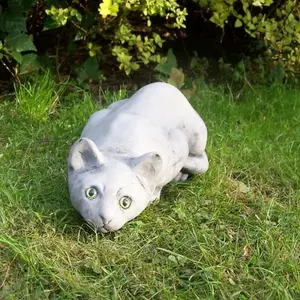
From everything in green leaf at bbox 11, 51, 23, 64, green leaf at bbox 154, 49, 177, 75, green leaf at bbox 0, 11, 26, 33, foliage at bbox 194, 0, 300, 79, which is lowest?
green leaf at bbox 154, 49, 177, 75

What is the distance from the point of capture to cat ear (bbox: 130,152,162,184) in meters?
2.90

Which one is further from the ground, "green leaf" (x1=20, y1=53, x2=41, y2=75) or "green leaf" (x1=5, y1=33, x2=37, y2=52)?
"green leaf" (x1=5, y1=33, x2=37, y2=52)

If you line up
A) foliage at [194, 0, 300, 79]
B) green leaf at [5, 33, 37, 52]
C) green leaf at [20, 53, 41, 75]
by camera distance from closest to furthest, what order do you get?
green leaf at [5, 33, 37, 52] < green leaf at [20, 53, 41, 75] < foliage at [194, 0, 300, 79]

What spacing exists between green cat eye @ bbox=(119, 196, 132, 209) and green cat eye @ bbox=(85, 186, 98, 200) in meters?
0.12

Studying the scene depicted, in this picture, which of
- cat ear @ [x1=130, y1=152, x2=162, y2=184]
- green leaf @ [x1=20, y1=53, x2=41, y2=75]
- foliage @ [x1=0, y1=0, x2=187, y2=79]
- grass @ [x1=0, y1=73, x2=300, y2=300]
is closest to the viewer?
grass @ [x1=0, y1=73, x2=300, y2=300]

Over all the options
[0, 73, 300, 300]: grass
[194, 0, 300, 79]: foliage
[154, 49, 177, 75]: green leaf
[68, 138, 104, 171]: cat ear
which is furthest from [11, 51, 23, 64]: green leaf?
[68, 138, 104, 171]: cat ear

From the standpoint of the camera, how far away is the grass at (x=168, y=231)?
274 centimetres

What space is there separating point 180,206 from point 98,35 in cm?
220

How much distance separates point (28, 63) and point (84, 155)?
1.91 metres

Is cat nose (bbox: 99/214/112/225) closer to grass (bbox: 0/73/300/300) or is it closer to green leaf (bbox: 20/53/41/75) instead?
grass (bbox: 0/73/300/300)

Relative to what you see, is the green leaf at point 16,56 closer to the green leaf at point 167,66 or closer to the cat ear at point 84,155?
the green leaf at point 167,66

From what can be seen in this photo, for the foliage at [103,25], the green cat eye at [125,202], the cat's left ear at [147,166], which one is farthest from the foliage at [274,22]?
the green cat eye at [125,202]

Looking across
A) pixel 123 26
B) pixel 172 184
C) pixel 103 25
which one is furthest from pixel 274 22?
pixel 172 184

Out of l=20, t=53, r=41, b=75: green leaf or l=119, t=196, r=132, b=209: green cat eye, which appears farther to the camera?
l=20, t=53, r=41, b=75: green leaf
